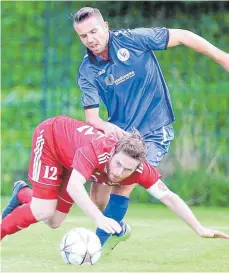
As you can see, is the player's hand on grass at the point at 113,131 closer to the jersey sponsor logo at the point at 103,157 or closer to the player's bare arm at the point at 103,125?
the player's bare arm at the point at 103,125

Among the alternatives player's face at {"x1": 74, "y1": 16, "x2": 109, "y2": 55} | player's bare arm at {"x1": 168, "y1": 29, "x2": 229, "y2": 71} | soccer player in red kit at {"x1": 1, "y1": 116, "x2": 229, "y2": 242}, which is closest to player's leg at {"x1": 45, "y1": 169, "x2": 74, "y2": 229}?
soccer player in red kit at {"x1": 1, "y1": 116, "x2": 229, "y2": 242}

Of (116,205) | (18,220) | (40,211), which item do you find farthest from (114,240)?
(18,220)

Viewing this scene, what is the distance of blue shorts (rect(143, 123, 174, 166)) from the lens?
7637 millimetres

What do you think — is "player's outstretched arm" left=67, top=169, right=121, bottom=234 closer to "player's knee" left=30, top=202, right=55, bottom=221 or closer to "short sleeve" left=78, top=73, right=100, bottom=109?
"player's knee" left=30, top=202, right=55, bottom=221

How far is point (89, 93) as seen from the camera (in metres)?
7.90

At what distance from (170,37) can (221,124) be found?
440 cm

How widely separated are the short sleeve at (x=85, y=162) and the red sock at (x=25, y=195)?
3.38 feet

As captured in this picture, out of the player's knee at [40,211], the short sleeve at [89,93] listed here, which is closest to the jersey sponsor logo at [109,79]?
the short sleeve at [89,93]

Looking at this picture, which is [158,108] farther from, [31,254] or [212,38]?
[212,38]

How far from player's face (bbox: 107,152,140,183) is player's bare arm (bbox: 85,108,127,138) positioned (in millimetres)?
497

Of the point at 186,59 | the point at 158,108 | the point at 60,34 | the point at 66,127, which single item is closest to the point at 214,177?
the point at 186,59

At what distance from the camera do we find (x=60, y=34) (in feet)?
40.4

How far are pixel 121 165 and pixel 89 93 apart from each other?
1.46m

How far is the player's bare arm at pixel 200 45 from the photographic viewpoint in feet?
24.3
